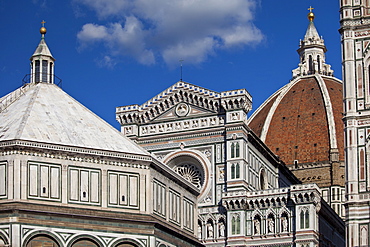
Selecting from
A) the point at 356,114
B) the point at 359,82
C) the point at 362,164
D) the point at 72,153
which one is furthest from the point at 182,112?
the point at 72,153

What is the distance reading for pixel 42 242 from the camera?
39.7 meters

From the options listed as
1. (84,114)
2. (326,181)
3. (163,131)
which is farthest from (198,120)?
(326,181)

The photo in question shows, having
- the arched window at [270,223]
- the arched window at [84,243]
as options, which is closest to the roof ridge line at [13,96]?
the arched window at [84,243]

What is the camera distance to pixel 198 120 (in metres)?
67.8

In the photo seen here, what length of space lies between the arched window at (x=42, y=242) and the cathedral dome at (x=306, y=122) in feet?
222

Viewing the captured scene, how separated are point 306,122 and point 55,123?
70.2 metres

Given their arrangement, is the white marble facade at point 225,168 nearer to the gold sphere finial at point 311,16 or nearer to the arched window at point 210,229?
the arched window at point 210,229

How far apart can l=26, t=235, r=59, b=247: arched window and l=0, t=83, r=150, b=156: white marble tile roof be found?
4.02 metres

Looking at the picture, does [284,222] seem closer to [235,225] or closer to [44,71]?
[235,225]

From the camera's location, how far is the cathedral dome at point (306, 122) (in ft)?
353

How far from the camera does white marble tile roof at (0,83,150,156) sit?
41719mm

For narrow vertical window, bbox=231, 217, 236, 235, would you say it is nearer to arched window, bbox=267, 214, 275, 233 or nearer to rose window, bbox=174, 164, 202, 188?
arched window, bbox=267, 214, 275, 233

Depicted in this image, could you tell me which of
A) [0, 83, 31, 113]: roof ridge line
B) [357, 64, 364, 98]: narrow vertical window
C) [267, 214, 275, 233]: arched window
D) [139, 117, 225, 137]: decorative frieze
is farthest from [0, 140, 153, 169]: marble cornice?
[139, 117, 225, 137]: decorative frieze

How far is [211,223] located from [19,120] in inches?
1023
